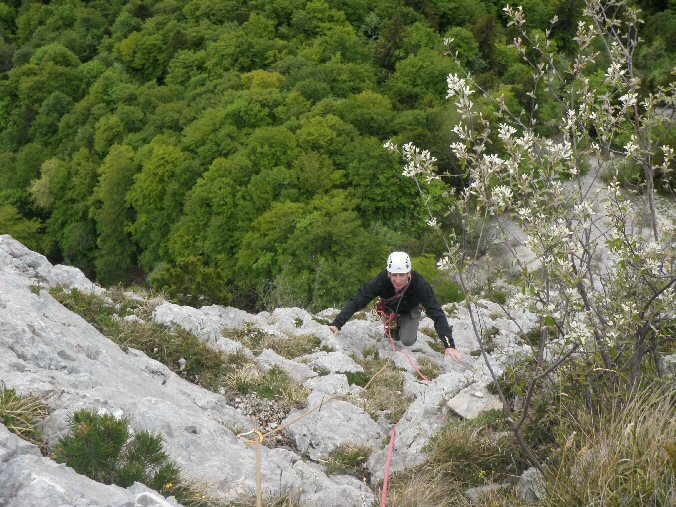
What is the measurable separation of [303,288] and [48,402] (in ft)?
76.3

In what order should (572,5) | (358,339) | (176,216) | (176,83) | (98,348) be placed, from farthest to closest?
(176,83)
(572,5)
(176,216)
(358,339)
(98,348)

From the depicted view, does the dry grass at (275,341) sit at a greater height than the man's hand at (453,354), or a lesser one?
lesser

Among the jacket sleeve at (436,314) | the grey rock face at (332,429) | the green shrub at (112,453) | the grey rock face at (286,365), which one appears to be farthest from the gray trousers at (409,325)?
the green shrub at (112,453)

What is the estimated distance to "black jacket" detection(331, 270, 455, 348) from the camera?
24.5 feet

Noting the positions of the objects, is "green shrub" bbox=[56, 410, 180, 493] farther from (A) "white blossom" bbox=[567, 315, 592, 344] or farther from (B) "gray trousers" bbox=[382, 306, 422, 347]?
(B) "gray trousers" bbox=[382, 306, 422, 347]

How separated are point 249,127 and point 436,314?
1309 inches

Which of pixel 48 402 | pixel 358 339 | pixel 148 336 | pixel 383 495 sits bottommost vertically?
pixel 358 339

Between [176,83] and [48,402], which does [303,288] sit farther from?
[176,83]

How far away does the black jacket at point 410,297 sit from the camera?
748 cm

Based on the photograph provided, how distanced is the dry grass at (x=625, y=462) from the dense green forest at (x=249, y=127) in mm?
15848

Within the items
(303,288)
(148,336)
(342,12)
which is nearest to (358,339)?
(148,336)

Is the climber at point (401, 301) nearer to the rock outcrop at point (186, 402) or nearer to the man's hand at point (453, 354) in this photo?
the man's hand at point (453, 354)

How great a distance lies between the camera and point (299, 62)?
147 feet

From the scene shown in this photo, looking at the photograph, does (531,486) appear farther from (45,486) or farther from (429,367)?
(429,367)
